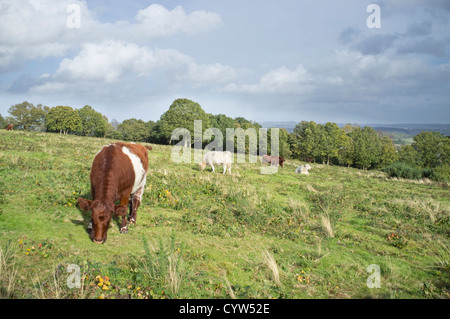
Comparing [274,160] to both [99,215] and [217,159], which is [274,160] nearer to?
[217,159]

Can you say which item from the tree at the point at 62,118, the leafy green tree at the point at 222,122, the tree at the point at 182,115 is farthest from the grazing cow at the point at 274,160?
the tree at the point at 62,118

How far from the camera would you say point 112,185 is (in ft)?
23.6

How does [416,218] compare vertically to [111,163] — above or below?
below

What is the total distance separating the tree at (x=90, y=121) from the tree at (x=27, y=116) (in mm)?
15265

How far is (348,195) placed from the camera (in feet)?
56.2

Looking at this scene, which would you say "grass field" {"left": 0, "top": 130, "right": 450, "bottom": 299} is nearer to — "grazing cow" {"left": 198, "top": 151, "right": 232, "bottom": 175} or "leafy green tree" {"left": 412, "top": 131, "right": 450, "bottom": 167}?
"grazing cow" {"left": 198, "top": 151, "right": 232, "bottom": 175}

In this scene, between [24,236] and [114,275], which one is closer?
[114,275]
